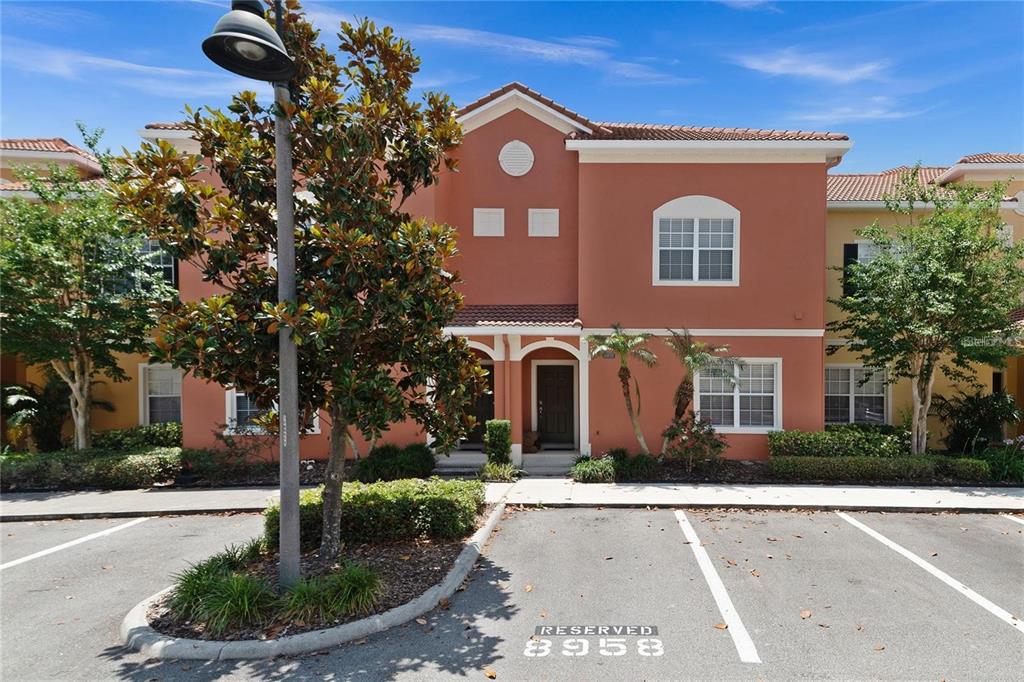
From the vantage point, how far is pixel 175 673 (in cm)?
454

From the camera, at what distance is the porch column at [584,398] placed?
12758mm

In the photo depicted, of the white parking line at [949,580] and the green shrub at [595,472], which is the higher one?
the green shrub at [595,472]

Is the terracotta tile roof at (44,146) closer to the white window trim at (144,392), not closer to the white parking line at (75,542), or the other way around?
the white window trim at (144,392)

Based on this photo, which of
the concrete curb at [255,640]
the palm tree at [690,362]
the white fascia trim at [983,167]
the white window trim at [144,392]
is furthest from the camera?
the white fascia trim at [983,167]

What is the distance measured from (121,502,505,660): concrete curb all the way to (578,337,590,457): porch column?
7.56 m

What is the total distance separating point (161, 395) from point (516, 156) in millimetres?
11907

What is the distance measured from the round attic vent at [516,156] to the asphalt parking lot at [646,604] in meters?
8.92

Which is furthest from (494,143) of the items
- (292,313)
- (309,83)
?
(292,313)

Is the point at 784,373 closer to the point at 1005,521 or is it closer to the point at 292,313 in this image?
the point at 1005,521

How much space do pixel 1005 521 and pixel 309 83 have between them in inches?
Result: 482

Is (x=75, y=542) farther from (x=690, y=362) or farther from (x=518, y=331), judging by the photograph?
(x=690, y=362)

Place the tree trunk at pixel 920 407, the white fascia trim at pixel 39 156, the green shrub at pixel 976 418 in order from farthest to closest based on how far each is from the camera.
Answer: the white fascia trim at pixel 39 156
the green shrub at pixel 976 418
the tree trunk at pixel 920 407

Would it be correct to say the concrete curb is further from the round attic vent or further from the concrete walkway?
the round attic vent

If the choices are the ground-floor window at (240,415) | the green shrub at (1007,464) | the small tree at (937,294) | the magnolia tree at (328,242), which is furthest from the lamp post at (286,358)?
the green shrub at (1007,464)
